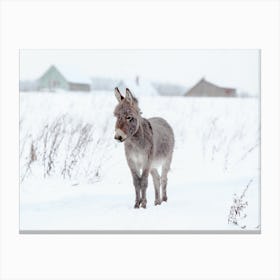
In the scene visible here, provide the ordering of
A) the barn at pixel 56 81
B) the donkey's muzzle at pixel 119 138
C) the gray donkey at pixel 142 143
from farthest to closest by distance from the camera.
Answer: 1. the barn at pixel 56 81
2. the gray donkey at pixel 142 143
3. the donkey's muzzle at pixel 119 138

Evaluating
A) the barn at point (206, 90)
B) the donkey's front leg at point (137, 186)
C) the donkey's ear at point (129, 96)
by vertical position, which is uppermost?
the barn at point (206, 90)

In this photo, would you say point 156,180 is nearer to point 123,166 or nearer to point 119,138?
point 123,166

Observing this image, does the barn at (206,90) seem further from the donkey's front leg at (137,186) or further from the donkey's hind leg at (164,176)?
the donkey's front leg at (137,186)

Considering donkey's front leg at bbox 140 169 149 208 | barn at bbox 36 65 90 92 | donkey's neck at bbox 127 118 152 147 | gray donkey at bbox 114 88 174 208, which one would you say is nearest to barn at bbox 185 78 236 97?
gray donkey at bbox 114 88 174 208

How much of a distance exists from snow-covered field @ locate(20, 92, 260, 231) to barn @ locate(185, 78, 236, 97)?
0.27ft

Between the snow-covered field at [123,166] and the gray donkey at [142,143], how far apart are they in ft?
0.27

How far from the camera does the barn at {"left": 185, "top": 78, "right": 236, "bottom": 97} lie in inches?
263

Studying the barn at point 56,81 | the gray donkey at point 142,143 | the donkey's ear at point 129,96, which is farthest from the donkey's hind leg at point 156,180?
the barn at point 56,81

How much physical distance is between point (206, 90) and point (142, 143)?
3.06 feet

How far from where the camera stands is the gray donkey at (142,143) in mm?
6141

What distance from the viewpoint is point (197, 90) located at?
22.0ft

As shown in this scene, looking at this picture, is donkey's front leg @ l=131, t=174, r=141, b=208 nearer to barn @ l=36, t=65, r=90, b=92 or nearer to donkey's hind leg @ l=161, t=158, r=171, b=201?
donkey's hind leg @ l=161, t=158, r=171, b=201

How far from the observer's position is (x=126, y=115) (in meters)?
6.14

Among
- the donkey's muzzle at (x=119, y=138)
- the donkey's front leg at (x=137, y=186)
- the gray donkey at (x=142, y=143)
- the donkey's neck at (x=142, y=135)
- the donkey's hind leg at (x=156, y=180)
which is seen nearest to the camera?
the donkey's muzzle at (x=119, y=138)
